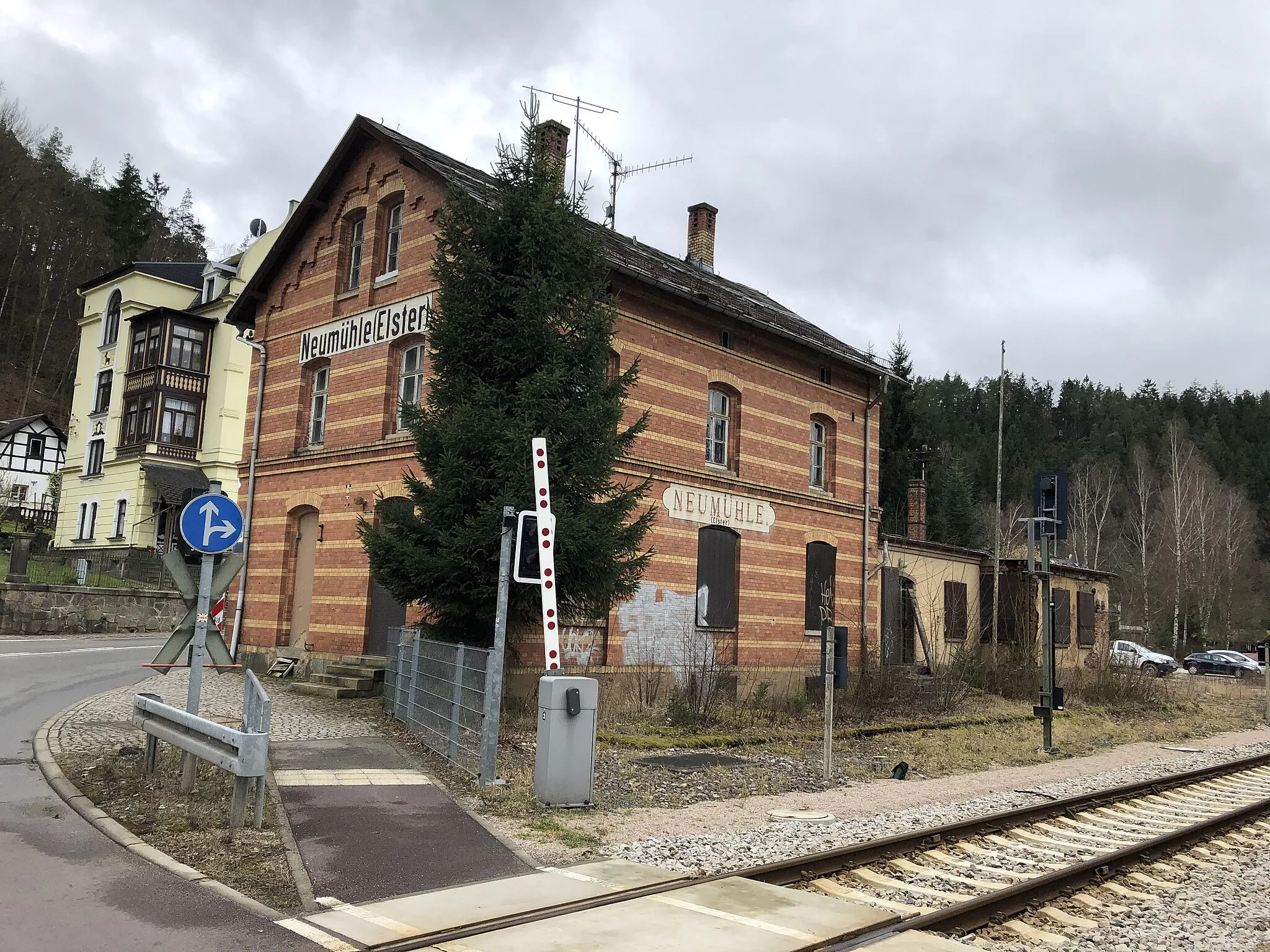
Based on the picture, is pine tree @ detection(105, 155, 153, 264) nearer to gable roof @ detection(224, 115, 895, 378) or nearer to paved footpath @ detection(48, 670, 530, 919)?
gable roof @ detection(224, 115, 895, 378)

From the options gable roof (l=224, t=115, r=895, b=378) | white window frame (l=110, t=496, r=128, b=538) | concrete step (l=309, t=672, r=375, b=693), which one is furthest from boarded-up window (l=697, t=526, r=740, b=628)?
white window frame (l=110, t=496, r=128, b=538)

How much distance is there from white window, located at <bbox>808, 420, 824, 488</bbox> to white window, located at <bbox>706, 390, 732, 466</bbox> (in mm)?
3060

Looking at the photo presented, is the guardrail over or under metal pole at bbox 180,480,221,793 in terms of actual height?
under

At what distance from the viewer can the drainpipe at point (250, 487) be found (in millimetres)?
20828

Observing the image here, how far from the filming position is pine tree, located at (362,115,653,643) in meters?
13.1

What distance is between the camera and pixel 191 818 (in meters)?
7.82

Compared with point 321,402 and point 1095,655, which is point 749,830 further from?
point 1095,655

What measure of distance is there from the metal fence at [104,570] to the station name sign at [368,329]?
12526 mm

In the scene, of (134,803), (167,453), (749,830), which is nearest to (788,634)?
(749,830)

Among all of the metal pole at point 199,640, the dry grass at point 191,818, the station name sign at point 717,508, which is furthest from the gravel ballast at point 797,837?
the station name sign at point 717,508

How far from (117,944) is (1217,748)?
744 inches

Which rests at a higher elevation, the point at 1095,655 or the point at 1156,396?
the point at 1156,396

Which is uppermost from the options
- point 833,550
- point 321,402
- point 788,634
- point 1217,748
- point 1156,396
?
point 1156,396

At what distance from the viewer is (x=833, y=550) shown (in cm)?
2353
